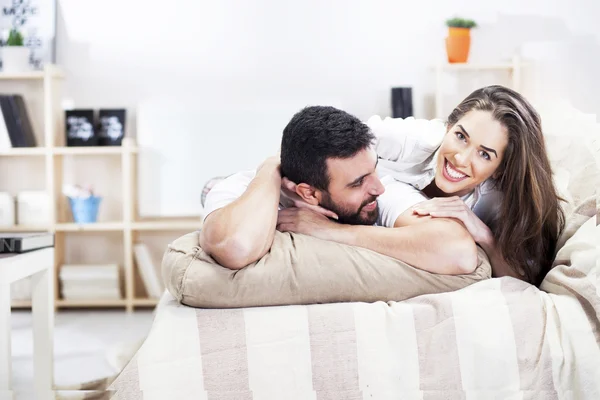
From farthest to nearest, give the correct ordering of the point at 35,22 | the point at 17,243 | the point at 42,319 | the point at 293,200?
the point at 35,22 → the point at 42,319 → the point at 17,243 → the point at 293,200

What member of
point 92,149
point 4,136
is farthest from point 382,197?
point 4,136

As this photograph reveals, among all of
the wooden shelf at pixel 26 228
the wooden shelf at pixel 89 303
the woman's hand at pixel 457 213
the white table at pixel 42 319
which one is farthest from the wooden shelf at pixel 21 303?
the woman's hand at pixel 457 213

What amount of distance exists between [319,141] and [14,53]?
9.41 ft

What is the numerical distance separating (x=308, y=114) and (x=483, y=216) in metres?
0.56

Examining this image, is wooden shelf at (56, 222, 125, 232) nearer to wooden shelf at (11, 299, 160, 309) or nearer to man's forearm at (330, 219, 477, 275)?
wooden shelf at (11, 299, 160, 309)

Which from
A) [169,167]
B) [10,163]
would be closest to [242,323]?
[169,167]

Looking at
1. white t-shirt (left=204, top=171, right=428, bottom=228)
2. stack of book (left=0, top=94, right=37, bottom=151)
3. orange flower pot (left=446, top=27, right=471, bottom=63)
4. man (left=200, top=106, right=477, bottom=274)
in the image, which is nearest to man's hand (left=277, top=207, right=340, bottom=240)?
man (left=200, top=106, right=477, bottom=274)

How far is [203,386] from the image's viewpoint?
3.75 ft

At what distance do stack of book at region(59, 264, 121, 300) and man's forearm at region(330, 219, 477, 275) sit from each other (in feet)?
8.43

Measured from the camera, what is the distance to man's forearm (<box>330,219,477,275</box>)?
51.9 inches

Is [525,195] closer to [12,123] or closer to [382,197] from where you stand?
[382,197]

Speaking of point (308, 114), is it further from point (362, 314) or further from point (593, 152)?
point (593, 152)

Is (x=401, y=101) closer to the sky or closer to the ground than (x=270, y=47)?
closer to the ground

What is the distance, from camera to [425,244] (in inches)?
52.3
